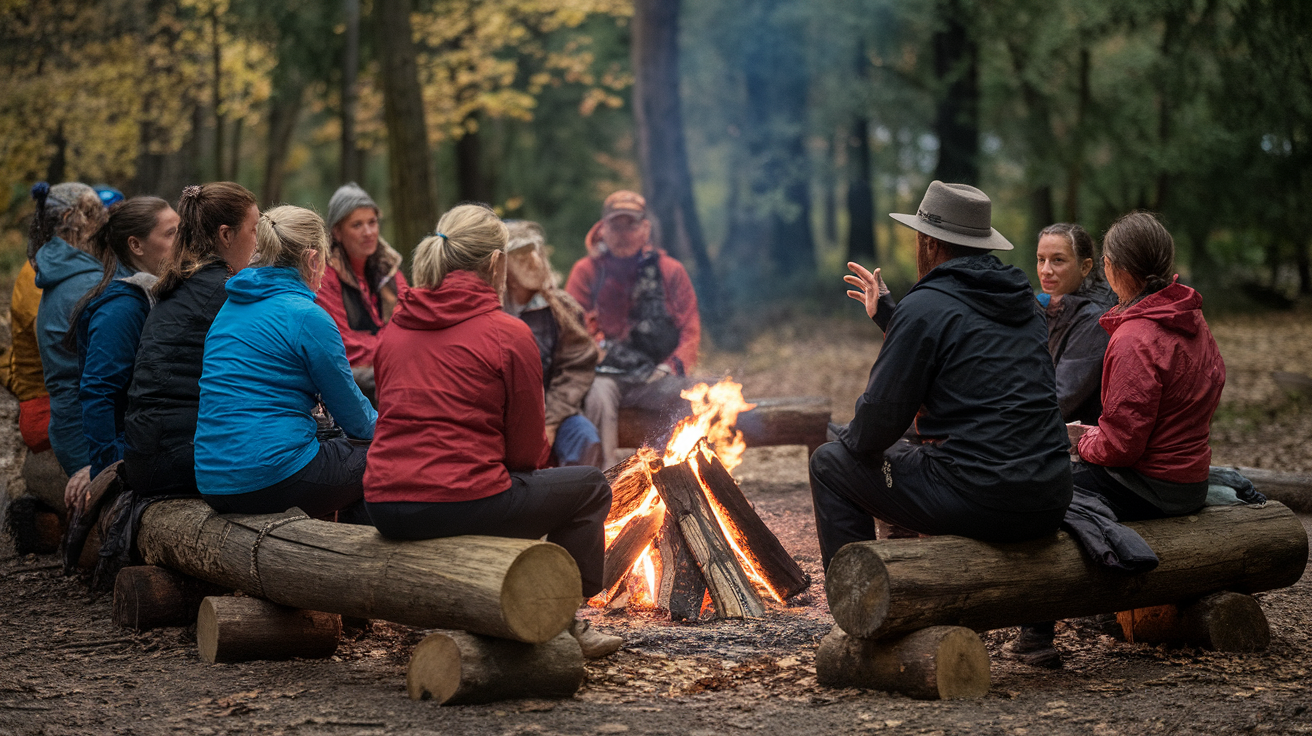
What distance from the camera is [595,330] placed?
757cm

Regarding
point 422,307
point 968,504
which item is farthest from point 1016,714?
point 422,307

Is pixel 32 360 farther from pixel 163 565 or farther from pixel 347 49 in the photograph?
pixel 347 49

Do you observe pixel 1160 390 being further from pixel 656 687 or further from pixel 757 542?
pixel 656 687

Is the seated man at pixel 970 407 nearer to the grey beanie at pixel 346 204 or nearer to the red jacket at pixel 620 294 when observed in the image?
the red jacket at pixel 620 294

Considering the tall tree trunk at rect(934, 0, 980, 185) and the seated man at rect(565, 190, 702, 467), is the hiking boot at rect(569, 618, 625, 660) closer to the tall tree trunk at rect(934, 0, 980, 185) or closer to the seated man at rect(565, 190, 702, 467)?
the seated man at rect(565, 190, 702, 467)

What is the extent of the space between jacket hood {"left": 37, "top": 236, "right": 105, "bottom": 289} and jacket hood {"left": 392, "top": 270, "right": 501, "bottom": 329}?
286cm

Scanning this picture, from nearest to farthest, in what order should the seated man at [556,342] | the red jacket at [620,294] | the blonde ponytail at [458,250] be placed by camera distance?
the blonde ponytail at [458,250], the seated man at [556,342], the red jacket at [620,294]

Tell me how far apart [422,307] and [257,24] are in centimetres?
1418

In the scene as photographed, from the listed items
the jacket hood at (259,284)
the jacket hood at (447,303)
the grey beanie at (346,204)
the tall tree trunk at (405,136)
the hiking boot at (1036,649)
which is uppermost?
the tall tree trunk at (405,136)

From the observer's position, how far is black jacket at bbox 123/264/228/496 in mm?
4809

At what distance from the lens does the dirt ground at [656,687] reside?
3.59m

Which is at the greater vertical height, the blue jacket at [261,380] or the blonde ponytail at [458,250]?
the blonde ponytail at [458,250]

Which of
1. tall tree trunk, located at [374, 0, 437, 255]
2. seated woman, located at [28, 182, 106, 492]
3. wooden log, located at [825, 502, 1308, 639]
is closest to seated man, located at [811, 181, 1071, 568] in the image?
wooden log, located at [825, 502, 1308, 639]

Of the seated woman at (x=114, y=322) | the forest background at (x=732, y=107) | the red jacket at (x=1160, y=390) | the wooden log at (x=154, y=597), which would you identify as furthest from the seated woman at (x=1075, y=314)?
the forest background at (x=732, y=107)
